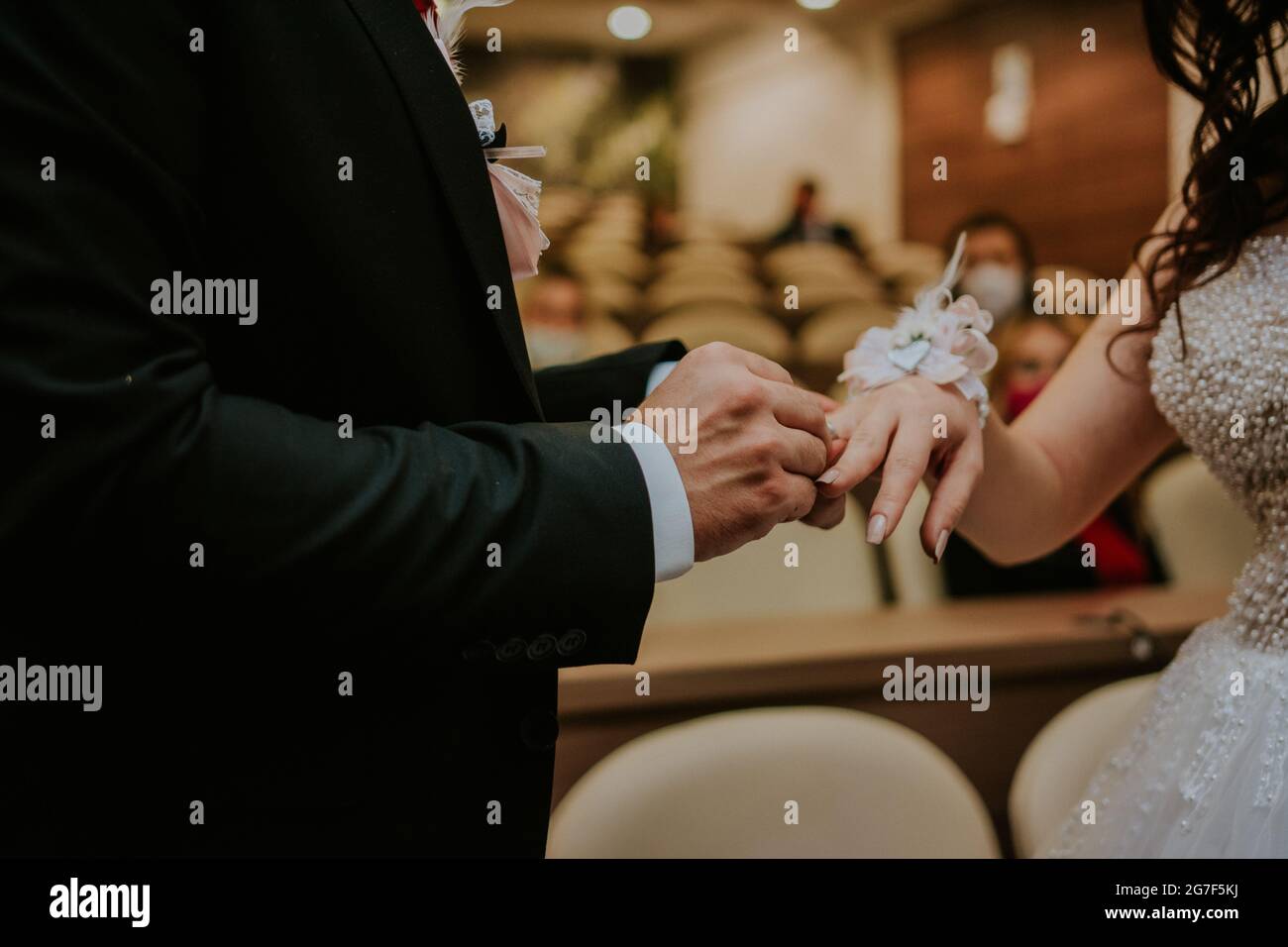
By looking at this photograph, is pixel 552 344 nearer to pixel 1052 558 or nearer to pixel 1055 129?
pixel 1052 558

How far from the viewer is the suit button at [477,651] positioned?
2.28 feet

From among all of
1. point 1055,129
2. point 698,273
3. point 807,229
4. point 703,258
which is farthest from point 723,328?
point 1055,129

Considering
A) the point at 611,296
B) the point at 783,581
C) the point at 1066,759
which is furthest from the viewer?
the point at 611,296

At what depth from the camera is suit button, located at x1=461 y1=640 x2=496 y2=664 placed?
696mm

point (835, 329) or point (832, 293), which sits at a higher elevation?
point (832, 293)

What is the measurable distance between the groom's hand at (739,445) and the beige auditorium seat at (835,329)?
3.71 meters

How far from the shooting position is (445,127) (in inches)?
29.6

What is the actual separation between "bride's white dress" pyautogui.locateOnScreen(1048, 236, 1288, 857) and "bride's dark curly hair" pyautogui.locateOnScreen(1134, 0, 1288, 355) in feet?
0.11

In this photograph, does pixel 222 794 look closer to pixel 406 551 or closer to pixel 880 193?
pixel 406 551

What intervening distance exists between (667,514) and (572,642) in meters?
0.11

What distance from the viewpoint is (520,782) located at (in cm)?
83

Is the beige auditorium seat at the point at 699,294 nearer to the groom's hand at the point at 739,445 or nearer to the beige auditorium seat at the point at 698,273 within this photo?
the beige auditorium seat at the point at 698,273

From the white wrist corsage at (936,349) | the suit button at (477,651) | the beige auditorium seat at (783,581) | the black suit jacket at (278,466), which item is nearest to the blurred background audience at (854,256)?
the beige auditorium seat at (783,581)
